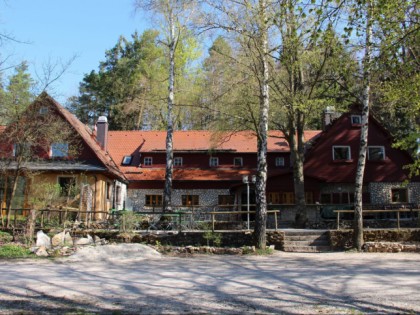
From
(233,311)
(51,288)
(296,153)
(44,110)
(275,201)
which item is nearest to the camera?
(233,311)

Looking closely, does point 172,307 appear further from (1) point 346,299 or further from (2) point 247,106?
(2) point 247,106

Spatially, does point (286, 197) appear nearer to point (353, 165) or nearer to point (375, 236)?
point (353, 165)

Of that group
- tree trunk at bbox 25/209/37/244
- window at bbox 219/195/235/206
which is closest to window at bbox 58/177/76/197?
tree trunk at bbox 25/209/37/244

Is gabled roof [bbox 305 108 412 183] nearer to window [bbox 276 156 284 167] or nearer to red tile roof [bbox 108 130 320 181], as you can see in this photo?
window [bbox 276 156 284 167]

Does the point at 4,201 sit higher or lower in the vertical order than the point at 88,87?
lower

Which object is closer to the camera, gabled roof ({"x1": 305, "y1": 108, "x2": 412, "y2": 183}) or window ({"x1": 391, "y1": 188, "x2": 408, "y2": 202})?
window ({"x1": 391, "y1": 188, "x2": 408, "y2": 202})

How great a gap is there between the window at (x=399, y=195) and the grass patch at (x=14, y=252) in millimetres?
22488

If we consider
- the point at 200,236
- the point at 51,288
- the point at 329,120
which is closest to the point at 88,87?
the point at 329,120

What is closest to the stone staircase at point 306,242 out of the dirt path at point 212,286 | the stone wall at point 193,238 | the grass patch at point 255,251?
the stone wall at point 193,238

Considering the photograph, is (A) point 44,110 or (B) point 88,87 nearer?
(A) point 44,110

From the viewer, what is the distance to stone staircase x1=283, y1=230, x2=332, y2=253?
15836 mm

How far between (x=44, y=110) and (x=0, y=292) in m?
13.6

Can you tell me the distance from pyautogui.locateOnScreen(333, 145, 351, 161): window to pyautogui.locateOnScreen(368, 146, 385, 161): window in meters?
1.41

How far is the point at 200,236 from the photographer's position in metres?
16.3
